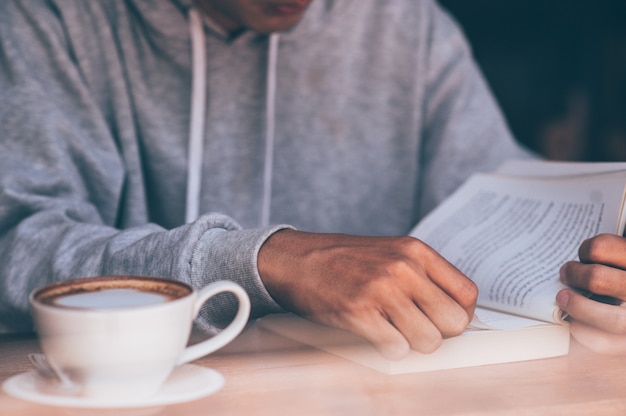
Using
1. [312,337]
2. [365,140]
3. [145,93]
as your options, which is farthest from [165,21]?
[312,337]

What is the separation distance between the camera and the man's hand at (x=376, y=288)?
0.63 m

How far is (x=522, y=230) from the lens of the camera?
2.83 ft

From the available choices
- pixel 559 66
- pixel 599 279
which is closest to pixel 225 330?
pixel 599 279

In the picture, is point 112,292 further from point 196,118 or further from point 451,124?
point 451,124

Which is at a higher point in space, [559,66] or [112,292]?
[112,292]

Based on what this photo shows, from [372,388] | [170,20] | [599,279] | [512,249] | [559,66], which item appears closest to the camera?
[372,388]

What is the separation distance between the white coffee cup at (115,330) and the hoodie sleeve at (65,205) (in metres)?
0.15

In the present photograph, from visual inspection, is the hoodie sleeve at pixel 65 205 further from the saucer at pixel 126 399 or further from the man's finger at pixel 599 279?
the man's finger at pixel 599 279

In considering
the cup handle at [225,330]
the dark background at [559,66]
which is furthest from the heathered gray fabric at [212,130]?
the dark background at [559,66]

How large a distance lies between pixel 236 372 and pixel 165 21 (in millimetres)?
660

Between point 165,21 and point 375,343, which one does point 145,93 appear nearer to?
point 165,21

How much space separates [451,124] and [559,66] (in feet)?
6.78

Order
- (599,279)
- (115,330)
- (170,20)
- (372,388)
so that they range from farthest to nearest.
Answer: (170,20) → (599,279) → (372,388) → (115,330)

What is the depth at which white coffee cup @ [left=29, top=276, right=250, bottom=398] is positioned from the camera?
0.49 m
